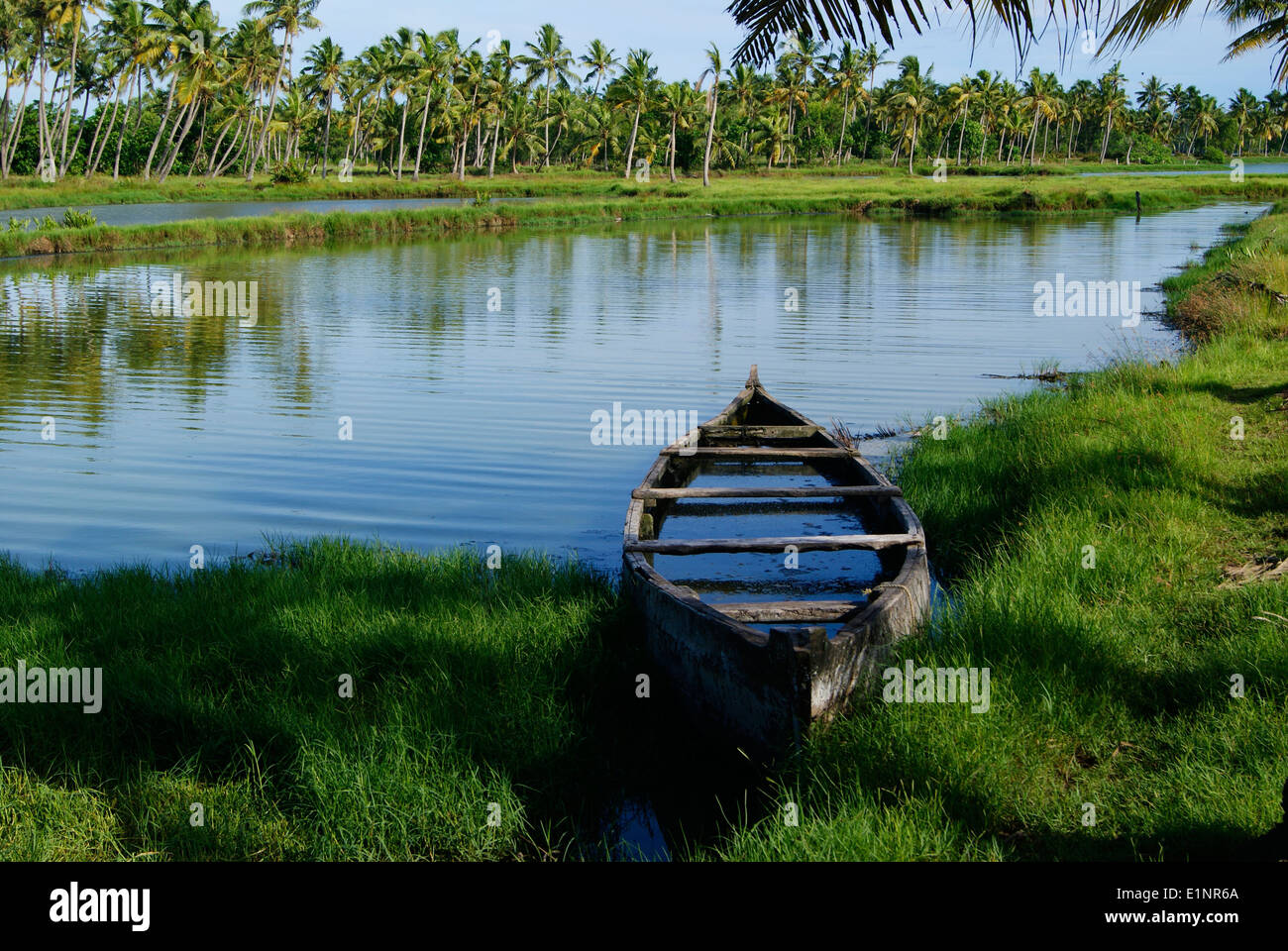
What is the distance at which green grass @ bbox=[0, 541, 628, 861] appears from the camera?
191 inches

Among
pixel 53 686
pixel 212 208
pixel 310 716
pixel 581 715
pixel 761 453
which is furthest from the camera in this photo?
pixel 212 208


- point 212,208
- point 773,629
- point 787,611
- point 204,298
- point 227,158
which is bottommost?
point 787,611

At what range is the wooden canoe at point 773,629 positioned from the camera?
5031 mm

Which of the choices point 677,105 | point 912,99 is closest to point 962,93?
point 912,99

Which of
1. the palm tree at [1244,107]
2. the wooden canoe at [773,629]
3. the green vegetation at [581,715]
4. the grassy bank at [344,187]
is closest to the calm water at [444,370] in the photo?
the wooden canoe at [773,629]

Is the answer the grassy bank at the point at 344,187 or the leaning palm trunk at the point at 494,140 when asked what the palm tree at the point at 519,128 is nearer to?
the leaning palm trunk at the point at 494,140

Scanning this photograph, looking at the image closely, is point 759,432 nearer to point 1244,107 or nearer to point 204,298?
point 204,298

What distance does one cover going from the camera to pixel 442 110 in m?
78.9

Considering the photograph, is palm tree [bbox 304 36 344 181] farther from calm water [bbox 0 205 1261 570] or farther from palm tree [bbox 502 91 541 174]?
calm water [bbox 0 205 1261 570]

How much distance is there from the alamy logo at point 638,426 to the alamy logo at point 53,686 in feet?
25.8

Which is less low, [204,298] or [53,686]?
[204,298]

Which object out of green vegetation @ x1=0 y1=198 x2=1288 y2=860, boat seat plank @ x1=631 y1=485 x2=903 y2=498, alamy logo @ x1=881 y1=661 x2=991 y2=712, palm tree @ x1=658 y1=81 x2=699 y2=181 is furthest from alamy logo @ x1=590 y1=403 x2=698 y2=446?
palm tree @ x1=658 y1=81 x2=699 y2=181
